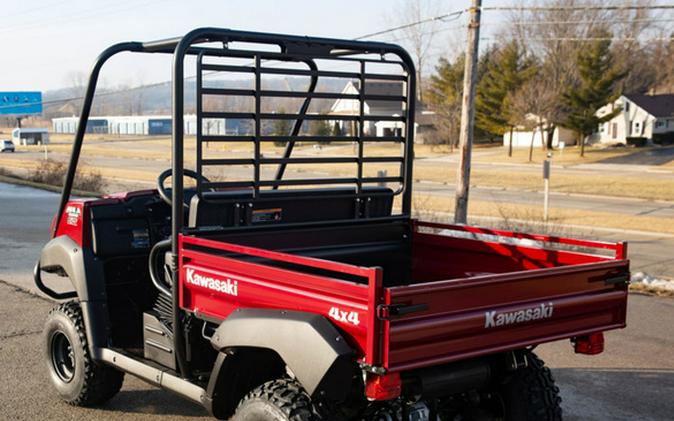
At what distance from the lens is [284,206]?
5.05 m

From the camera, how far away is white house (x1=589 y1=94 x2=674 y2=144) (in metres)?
63.7

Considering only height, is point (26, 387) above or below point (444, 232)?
below

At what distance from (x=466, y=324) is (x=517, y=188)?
98.9 feet

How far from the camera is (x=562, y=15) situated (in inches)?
2485

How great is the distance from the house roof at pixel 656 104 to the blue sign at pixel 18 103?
4484 cm

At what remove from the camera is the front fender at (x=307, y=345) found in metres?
3.45

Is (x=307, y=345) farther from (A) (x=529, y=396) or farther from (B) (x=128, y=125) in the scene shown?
(B) (x=128, y=125)

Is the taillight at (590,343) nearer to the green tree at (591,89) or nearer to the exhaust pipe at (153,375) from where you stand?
the exhaust pipe at (153,375)

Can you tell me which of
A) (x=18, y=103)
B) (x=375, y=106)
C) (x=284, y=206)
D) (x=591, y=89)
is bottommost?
(x=284, y=206)

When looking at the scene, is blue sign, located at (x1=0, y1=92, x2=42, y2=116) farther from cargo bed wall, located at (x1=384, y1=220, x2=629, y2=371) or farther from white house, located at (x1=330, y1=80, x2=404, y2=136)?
cargo bed wall, located at (x1=384, y1=220, x2=629, y2=371)

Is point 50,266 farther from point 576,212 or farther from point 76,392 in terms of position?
point 576,212

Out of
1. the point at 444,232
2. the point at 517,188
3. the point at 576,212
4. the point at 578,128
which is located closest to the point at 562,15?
the point at 578,128

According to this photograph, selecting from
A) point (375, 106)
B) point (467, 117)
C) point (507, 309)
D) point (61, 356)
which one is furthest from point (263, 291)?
point (467, 117)

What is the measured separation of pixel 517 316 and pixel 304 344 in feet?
3.32
